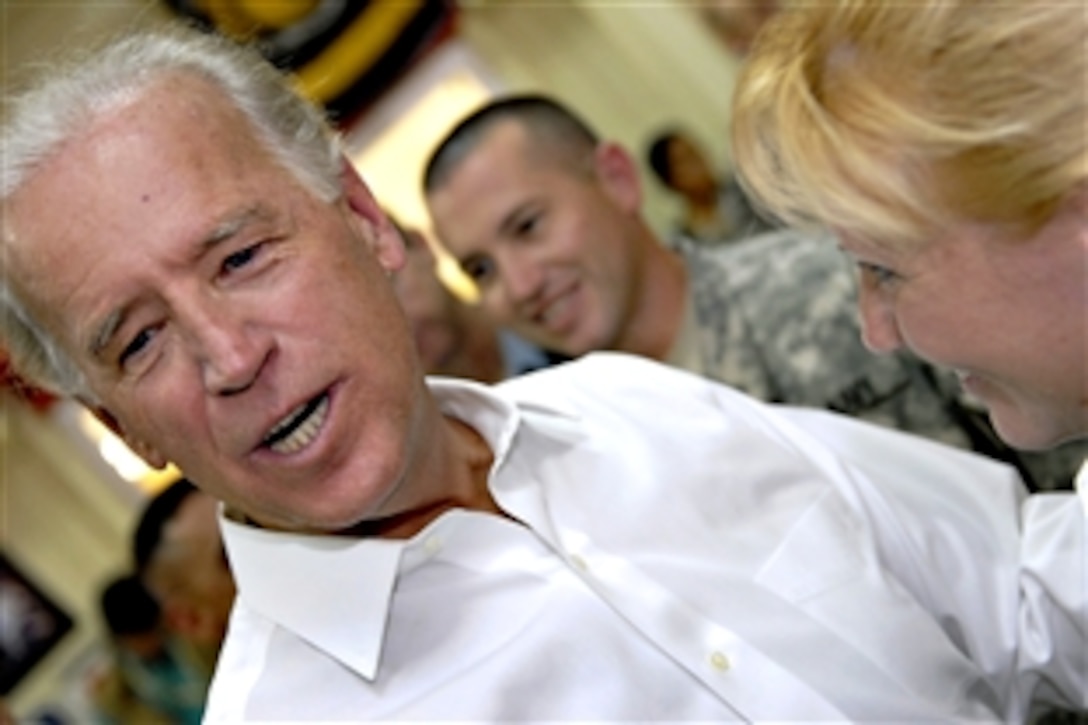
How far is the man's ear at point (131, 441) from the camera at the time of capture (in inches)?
50.5

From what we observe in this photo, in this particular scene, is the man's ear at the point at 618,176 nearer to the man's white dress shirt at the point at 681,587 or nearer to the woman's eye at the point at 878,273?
the man's white dress shirt at the point at 681,587

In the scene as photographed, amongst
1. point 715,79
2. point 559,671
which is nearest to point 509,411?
point 559,671

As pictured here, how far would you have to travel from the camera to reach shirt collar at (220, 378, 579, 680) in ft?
3.87

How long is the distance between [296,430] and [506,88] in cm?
470

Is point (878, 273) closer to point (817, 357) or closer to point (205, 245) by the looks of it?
point (205, 245)

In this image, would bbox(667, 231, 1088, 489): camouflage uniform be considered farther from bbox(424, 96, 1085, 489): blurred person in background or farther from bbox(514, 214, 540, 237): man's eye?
bbox(514, 214, 540, 237): man's eye

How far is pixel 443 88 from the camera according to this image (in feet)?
18.0

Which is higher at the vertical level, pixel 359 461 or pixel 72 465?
pixel 359 461

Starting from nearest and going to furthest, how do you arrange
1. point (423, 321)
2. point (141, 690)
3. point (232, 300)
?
point (232, 300)
point (423, 321)
point (141, 690)

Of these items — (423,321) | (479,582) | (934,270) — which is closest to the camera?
(934,270)

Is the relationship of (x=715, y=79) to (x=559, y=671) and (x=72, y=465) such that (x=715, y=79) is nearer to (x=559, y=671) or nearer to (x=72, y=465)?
(x=72, y=465)

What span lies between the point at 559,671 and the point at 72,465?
195 inches

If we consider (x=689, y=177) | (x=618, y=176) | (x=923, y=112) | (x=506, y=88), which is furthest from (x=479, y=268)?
(x=506, y=88)

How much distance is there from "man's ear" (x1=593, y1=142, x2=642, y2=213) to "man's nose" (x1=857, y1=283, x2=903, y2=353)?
1.36 metres
